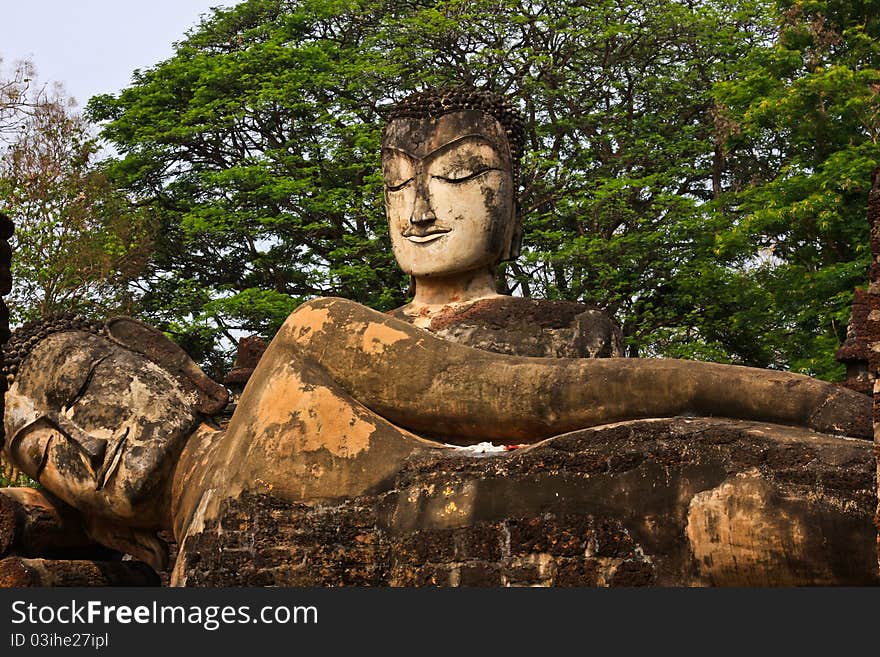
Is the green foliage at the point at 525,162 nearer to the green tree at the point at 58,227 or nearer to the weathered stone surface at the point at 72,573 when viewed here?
the green tree at the point at 58,227

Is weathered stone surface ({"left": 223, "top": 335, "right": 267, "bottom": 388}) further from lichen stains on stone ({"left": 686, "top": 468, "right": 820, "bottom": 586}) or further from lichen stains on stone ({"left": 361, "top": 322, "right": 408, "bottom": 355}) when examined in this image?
lichen stains on stone ({"left": 686, "top": 468, "right": 820, "bottom": 586})

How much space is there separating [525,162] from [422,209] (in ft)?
42.3

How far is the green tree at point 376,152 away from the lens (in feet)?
65.8

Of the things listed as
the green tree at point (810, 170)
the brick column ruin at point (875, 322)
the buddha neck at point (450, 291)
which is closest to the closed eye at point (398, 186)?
the buddha neck at point (450, 291)

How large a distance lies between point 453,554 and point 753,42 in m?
17.1

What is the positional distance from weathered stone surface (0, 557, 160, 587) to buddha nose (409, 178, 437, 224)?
2.73m

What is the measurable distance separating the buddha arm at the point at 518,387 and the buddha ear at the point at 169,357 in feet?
3.50

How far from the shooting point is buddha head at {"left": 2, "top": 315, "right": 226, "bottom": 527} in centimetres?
725

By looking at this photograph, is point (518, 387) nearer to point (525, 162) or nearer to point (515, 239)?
point (515, 239)

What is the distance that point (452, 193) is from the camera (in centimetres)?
791

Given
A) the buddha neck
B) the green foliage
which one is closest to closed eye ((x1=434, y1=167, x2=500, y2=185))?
the buddha neck

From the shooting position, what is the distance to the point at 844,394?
18.3 feet

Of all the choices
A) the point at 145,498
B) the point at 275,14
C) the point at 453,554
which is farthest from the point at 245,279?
the point at 453,554

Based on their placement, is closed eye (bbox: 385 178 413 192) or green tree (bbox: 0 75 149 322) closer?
closed eye (bbox: 385 178 413 192)
